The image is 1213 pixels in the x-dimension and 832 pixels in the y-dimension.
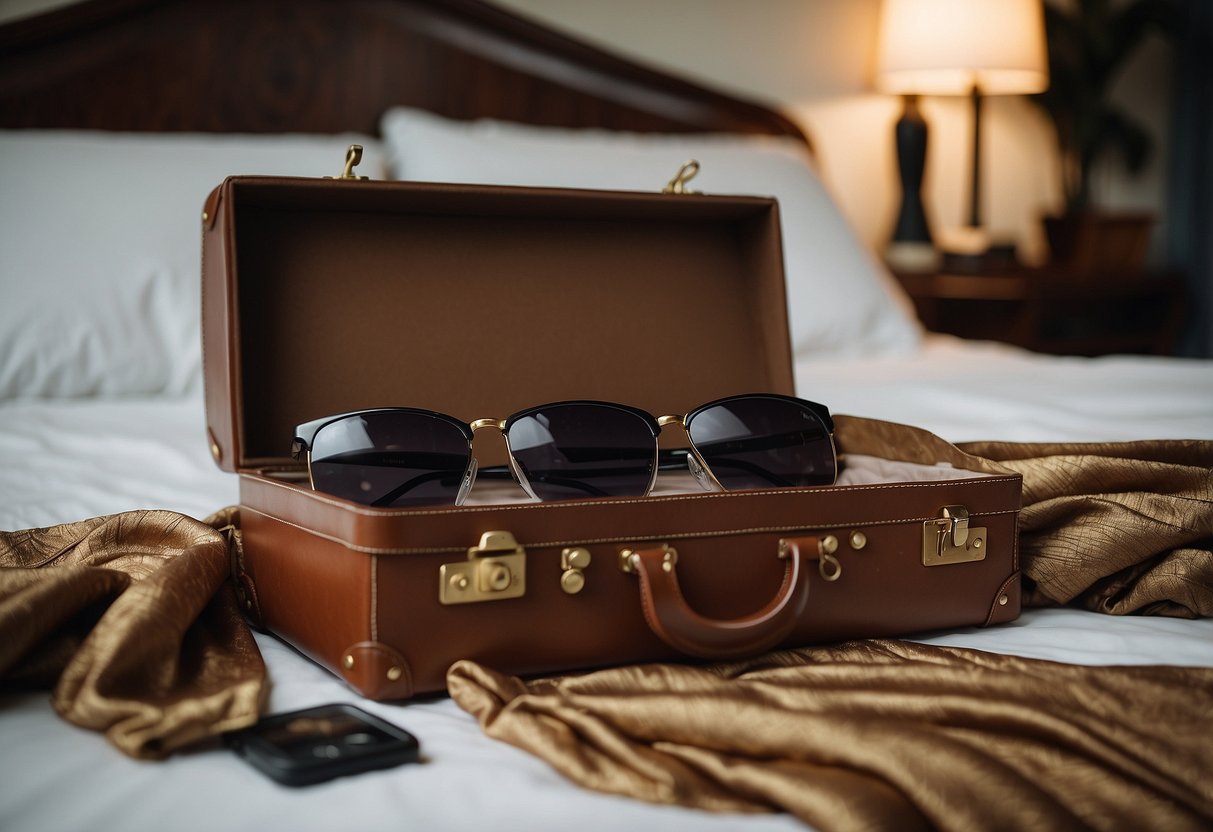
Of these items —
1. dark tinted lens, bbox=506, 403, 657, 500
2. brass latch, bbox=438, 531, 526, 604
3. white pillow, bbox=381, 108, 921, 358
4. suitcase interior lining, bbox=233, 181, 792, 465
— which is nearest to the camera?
brass latch, bbox=438, 531, 526, 604

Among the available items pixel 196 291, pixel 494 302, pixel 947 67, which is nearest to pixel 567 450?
pixel 494 302

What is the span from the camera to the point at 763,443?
100 centimetres

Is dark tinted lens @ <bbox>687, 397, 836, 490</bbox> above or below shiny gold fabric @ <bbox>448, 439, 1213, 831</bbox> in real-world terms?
above

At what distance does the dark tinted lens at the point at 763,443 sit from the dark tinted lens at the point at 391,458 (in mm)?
222

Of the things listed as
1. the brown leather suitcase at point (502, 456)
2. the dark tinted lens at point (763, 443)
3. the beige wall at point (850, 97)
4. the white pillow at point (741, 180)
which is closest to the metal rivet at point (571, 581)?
the brown leather suitcase at point (502, 456)

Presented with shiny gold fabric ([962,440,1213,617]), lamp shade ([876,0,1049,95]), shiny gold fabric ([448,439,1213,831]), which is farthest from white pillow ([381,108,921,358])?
shiny gold fabric ([448,439,1213,831])

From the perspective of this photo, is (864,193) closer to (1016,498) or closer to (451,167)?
(451,167)

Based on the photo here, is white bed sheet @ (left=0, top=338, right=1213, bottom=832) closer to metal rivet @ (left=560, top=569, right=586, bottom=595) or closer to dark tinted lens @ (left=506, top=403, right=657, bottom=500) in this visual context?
metal rivet @ (left=560, top=569, right=586, bottom=595)

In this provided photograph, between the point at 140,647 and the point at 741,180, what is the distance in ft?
4.67

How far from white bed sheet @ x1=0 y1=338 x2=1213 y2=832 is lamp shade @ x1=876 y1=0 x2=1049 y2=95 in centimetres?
107

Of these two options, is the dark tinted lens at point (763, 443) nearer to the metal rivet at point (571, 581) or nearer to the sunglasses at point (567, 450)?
the sunglasses at point (567, 450)

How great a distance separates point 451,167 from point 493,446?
2.48 feet

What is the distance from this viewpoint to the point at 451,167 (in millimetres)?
1721

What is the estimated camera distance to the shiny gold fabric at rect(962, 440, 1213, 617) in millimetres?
871
